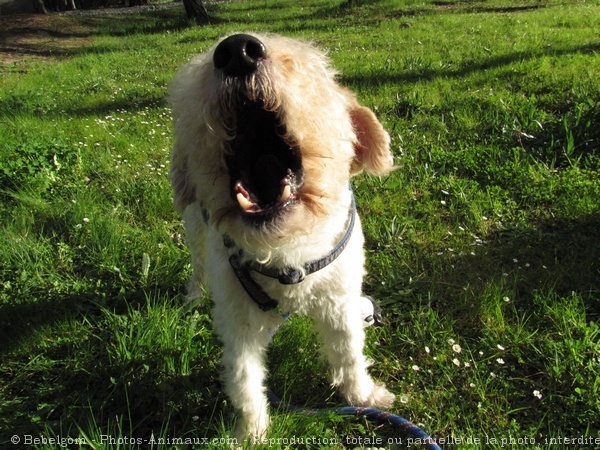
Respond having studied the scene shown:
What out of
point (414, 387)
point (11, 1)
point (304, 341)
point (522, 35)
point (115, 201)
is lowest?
point (414, 387)

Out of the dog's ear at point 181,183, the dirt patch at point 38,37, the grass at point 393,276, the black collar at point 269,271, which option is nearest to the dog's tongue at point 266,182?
the black collar at point 269,271

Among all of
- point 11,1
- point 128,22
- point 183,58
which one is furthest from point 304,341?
point 11,1

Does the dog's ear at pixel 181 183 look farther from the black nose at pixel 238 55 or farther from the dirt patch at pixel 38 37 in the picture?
the dirt patch at pixel 38 37

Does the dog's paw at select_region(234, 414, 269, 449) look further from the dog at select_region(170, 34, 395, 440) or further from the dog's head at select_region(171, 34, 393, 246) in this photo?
the dog's head at select_region(171, 34, 393, 246)

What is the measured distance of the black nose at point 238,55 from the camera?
4.96ft

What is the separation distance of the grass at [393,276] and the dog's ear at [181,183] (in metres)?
0.77

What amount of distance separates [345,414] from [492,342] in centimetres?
95

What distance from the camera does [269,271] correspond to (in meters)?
1.91

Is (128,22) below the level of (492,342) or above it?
above

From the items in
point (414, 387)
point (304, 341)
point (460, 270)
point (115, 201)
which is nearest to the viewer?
point (414, 387)

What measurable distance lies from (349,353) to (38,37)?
56.0 ft

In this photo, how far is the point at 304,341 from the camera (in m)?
2.63

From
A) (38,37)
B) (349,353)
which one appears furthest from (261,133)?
(38,37)

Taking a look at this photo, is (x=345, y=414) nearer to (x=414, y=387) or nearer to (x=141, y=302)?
(x=414, y=387)
